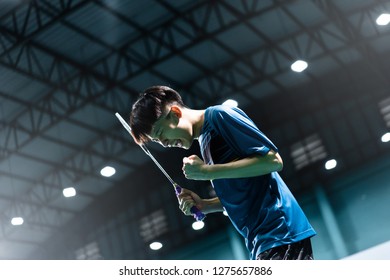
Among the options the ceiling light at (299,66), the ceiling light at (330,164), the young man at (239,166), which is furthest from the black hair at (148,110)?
the ceiling light at (330,164)

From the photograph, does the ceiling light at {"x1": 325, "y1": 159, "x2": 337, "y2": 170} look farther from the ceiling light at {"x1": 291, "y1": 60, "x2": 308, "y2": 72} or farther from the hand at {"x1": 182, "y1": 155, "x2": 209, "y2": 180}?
the hand at {"x1": 182, "y1": 155, "x2": 209, "y2": 180}

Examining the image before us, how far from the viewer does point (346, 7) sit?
24.9 feet

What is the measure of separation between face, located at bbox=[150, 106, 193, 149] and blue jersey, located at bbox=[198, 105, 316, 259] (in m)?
0.05

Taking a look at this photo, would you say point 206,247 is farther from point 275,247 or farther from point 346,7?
point 275,247

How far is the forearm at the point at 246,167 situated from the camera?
1.37 m

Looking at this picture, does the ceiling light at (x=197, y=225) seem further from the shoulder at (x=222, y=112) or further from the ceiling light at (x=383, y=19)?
the shoulder at (x=222, y=112)

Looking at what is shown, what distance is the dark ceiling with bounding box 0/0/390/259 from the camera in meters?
7.33

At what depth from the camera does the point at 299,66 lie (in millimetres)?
7918

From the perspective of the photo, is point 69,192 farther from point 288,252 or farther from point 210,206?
point 288,252

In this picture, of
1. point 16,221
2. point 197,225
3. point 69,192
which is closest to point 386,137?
point 197,225

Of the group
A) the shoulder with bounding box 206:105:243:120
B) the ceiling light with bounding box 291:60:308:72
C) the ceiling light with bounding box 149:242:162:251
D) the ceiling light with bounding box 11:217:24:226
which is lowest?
the shoulder with bounding box 206:105:243:120

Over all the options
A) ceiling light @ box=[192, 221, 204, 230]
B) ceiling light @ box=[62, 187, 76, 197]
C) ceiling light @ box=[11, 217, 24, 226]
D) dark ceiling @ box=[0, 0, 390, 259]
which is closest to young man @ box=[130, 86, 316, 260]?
dark ceiling @ box=[0, 0, 390, 259]

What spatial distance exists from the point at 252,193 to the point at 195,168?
0.17 metres
